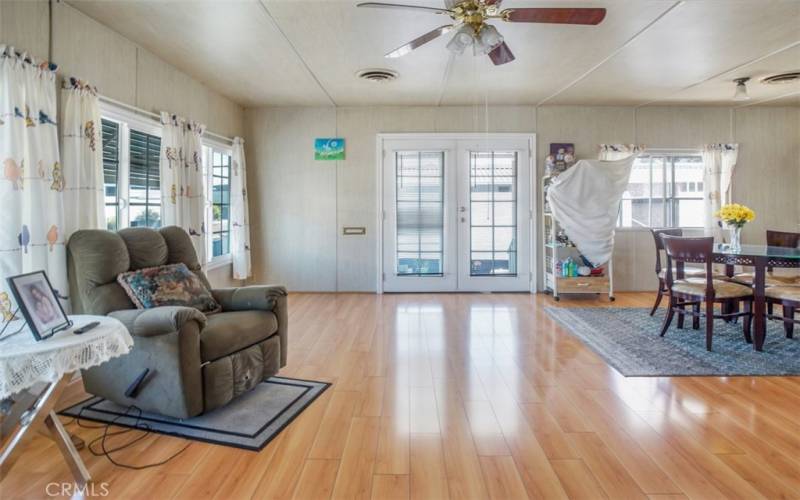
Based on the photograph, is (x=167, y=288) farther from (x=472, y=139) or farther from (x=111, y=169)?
(x=472, y=139)

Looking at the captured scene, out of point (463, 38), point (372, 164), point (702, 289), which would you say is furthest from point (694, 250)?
point (372, 164)

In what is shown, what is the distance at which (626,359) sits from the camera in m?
3.25

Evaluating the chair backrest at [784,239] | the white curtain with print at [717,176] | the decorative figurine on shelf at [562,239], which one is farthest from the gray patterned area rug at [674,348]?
the white curtain with print at [717,176]

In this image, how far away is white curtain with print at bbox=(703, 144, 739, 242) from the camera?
5.88m

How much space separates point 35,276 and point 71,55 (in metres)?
1.87

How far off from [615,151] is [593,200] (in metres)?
1.04

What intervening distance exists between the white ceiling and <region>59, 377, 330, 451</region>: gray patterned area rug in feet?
8.59

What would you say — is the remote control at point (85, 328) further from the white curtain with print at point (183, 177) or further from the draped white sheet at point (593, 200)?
the draped white sheet at point (593, 200)

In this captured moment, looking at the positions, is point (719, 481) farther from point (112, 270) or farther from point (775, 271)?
point (775, 271)

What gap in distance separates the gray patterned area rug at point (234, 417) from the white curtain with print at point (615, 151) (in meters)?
4.92

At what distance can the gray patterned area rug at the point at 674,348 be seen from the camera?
3.04 m

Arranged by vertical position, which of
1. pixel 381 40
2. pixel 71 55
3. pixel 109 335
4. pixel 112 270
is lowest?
pixel 109 335

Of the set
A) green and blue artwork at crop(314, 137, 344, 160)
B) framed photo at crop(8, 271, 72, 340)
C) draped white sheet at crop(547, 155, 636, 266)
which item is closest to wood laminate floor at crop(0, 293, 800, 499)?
framed photo at crop(8, 271, 72, 340)

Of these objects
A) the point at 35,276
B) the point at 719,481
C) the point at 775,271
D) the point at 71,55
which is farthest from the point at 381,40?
the point at 775,271
